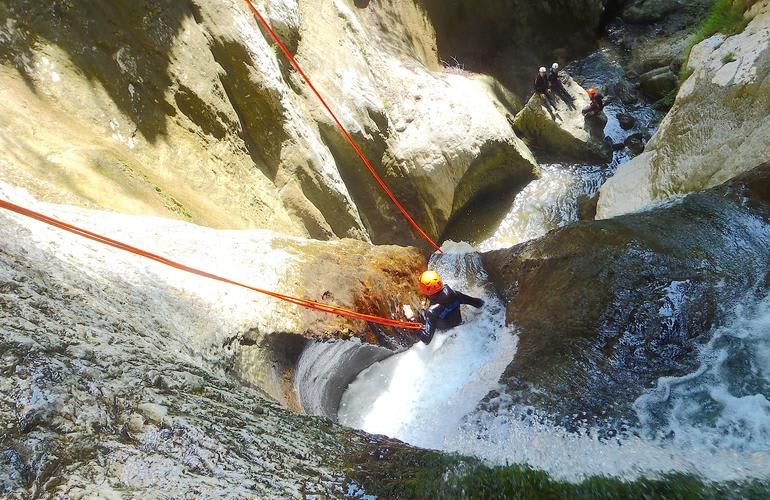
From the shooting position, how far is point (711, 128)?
6.83 meters

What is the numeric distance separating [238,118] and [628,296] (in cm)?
597

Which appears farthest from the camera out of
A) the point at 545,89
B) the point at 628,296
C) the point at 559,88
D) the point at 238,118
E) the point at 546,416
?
the point at 559,88

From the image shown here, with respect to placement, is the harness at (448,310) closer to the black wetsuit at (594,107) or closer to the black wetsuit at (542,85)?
the black wetsuit at (542,85)

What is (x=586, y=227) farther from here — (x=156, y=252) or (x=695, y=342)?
(x=156, y=252)

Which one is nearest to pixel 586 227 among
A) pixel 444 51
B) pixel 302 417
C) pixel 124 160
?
pixel 302 417

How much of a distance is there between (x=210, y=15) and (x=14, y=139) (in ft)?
11.9

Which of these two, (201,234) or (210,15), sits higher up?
(210,15)

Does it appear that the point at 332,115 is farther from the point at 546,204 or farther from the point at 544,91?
the point at 544,91

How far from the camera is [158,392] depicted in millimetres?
2396

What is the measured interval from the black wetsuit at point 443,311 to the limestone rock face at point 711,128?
3.72 metres

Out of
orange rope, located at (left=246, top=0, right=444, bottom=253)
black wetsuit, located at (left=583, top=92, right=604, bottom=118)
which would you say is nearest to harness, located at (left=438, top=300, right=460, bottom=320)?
orange rope, located at (left=246, top=0, right=444, bottom=253)

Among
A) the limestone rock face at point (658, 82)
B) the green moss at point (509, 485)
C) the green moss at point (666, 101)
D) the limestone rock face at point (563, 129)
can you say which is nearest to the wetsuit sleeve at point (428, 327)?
the green moss at point (509, 485)

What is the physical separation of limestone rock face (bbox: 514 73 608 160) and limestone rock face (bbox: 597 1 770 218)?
3.31m

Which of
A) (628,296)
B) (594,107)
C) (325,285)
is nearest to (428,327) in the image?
(325,285)
